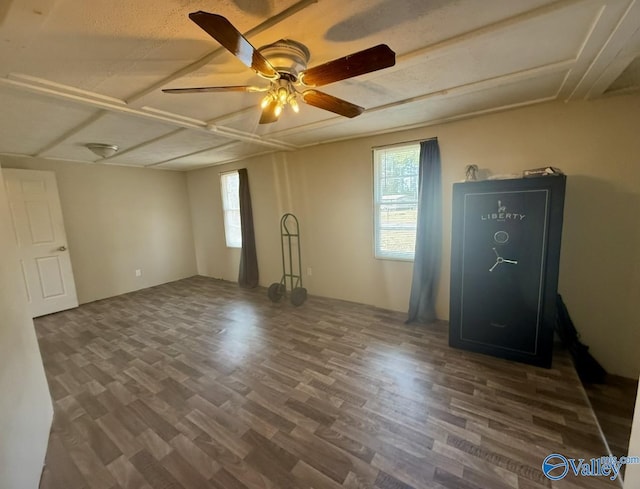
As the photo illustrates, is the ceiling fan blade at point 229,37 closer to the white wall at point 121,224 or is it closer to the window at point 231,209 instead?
the window at point 231,209

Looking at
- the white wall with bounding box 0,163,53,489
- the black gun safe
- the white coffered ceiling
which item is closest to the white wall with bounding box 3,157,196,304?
the white coffered ceiling

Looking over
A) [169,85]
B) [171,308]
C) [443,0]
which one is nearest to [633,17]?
[443,0]

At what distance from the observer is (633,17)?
1314 millimetres

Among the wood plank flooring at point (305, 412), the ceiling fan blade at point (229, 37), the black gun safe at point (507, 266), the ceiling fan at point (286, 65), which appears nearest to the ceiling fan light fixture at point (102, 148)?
the wood plank flooring at point (305, 412)

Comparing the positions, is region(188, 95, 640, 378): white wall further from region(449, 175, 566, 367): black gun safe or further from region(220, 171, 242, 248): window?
region(220, 171, 242, 248): window

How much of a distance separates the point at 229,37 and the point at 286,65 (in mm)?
537

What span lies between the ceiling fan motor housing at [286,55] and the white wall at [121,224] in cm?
471

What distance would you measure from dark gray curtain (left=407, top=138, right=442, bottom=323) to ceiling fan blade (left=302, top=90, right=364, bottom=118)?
1509 millimetres

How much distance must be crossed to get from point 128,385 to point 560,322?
4.01m

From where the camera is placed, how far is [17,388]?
1475mm

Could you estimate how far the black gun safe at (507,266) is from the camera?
2242 millimetres

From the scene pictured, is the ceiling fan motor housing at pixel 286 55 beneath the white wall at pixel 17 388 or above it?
above

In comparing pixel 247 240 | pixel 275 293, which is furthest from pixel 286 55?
pixel 247 240

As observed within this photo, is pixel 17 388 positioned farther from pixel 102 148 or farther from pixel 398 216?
pixel 398 216
